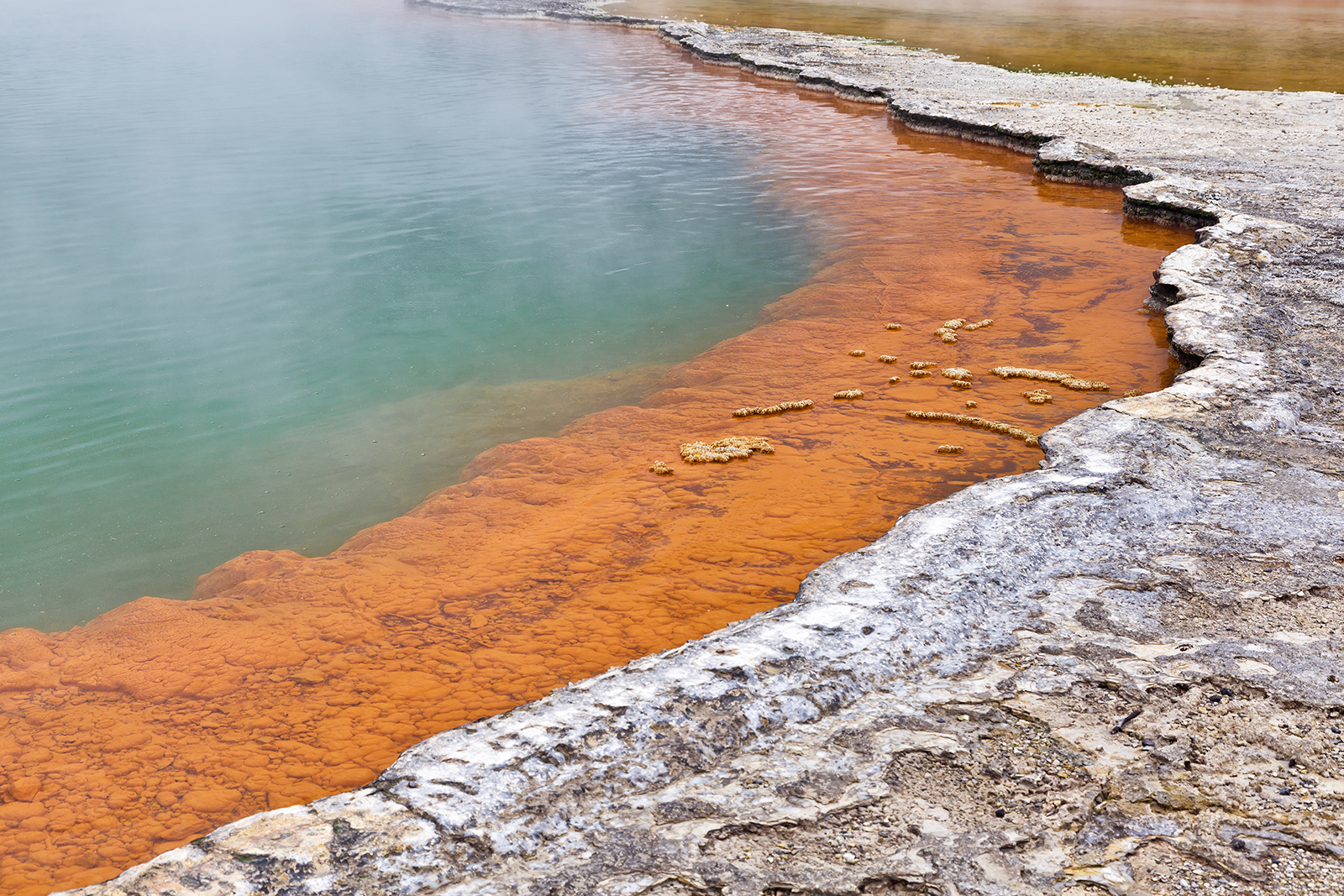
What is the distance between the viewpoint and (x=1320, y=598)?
2953 mm

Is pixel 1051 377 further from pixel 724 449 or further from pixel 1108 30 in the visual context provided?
pixel 1108 30

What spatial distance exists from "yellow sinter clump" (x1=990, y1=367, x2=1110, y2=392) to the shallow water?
36.0ft

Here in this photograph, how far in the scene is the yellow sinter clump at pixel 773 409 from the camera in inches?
216

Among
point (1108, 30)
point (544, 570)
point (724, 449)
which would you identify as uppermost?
point (1108, 30)

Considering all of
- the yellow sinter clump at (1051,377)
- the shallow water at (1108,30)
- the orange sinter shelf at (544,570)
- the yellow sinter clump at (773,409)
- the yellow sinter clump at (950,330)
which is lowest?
the orange sinter shelf at (544,570)

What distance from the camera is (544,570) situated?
4.11 meters

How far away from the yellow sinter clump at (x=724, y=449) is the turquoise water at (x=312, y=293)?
1.23 m

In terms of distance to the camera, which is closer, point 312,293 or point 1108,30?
point 312,293

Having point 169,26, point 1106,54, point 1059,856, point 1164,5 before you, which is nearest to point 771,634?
point 1059,856

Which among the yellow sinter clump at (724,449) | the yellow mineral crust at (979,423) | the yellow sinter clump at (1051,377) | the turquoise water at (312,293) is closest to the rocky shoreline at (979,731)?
the yellow mineral crust at (979,423)

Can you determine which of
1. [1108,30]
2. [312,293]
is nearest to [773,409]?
[312,293]

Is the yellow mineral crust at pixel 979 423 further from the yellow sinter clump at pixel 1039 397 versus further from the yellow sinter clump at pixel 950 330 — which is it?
the yellow sinter clump at pixel 950 330

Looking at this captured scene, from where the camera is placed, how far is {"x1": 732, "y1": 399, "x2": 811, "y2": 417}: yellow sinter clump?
549 cm

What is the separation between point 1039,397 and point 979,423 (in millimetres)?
526
